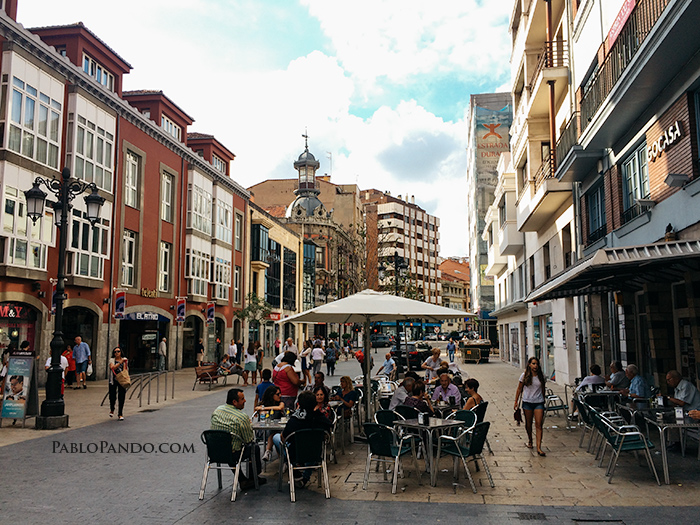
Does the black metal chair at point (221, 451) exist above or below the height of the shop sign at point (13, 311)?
below

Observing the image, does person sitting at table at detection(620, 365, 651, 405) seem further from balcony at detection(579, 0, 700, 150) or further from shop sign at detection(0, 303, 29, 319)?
shop sign at detection(0, 303, 29, 319)

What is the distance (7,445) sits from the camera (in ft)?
34.5

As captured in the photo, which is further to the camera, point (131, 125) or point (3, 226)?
point (131, 125)

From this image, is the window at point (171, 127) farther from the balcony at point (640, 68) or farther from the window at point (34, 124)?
the balcony at point (640, 68)

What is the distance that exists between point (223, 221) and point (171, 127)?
7.51m

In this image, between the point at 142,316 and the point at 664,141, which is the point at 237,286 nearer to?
the point at 142,316

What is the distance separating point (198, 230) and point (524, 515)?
30.5 meters

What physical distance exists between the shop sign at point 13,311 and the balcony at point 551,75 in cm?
1851

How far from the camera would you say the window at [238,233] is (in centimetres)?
4188

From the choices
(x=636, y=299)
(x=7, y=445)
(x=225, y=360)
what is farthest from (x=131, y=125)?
(x=636, y=299)

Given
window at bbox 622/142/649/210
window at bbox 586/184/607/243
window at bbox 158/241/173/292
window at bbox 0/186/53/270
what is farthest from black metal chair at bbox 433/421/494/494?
window at bbox 158/241/173/292

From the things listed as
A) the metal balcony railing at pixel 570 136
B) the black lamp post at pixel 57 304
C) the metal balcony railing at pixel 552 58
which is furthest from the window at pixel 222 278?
the black lamp post at pixel 57 304

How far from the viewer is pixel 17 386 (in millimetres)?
12711

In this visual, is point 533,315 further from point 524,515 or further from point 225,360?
point 524,515
